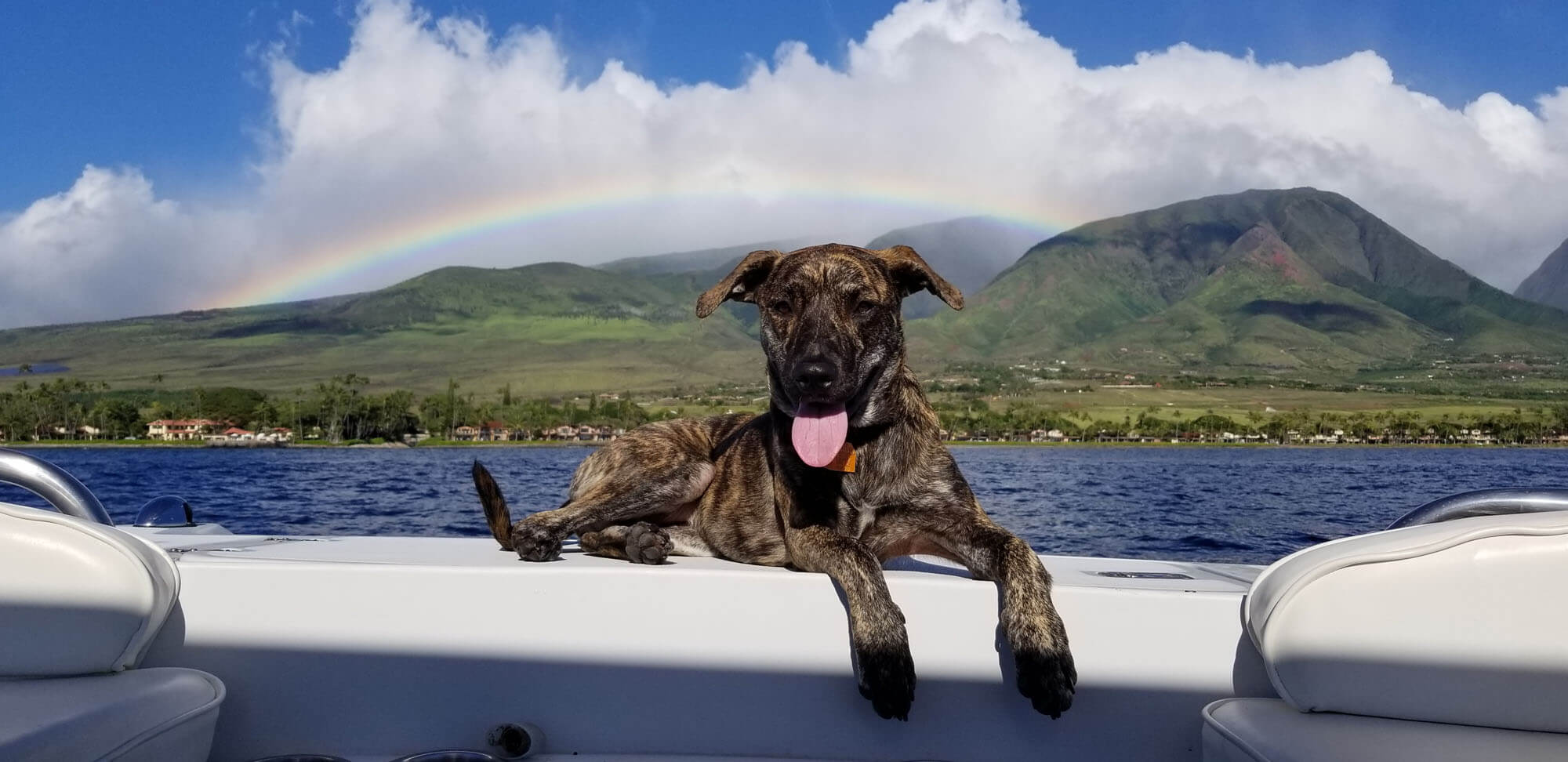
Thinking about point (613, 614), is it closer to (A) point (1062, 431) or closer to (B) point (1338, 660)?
(B) point (1338, 660)

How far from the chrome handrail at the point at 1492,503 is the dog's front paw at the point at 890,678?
125 cm

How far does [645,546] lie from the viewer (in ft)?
11.4

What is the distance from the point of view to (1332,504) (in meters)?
35.4

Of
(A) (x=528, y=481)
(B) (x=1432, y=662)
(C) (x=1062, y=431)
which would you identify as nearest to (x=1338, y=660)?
(B) (x=1432, y=662)

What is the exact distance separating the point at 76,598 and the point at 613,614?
1230 millimetres

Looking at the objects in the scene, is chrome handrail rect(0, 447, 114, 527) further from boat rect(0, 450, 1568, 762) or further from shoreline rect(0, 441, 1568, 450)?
shoreline rect(0, 441, 1568, 450)

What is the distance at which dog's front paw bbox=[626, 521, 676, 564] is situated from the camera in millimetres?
3438

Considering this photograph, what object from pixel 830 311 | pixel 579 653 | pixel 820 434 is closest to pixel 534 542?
pixel 579 653

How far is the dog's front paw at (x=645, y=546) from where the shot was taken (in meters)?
3.44

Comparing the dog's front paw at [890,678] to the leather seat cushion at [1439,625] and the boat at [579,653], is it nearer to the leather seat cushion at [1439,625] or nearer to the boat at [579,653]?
the boat at [579,653]

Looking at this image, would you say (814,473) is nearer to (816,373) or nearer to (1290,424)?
(816,373)

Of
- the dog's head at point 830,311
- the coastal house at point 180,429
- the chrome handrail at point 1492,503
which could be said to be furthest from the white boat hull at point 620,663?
the coastal house at point 180,429

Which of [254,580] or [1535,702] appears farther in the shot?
[254,580]

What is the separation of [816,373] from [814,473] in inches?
18.0
